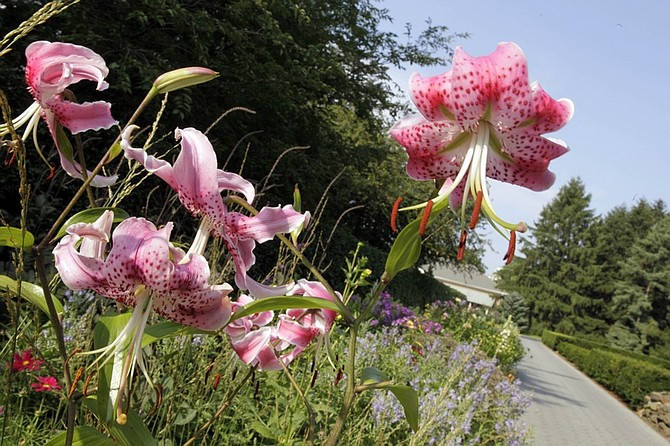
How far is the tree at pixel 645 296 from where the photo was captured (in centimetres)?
3297

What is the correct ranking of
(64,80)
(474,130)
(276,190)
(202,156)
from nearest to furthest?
Result: (202,156) < (64,80) < (474,130) < (276,190)

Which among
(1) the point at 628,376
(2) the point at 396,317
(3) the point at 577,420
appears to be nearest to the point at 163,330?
(2) the point at 396,317

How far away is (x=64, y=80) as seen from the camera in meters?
0.67

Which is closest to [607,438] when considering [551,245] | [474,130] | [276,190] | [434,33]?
[276,190]

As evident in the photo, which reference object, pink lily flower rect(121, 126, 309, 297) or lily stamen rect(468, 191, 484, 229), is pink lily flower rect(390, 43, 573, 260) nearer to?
lily stamen rect(468, 191, 484, 229)

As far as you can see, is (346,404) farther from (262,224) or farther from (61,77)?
(61,77)

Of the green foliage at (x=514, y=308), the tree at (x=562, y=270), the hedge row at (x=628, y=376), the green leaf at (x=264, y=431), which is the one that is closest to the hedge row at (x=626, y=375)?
the hedge row at (x=628, y=376)

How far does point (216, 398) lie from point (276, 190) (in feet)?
20.3

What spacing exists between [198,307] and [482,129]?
459mm

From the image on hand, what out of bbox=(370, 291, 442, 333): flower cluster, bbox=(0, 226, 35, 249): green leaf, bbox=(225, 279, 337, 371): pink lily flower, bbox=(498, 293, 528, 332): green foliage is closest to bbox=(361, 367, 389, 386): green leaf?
bbox=(225, 279, 337, 371): pink lily flower

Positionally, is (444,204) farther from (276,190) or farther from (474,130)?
(276,190)

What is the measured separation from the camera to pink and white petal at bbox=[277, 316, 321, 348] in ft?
3.03

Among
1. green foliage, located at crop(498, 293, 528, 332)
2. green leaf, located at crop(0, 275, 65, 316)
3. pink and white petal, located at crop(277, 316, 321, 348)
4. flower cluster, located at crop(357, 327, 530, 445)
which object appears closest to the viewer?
green leaf, located at crop(0, 275, 65, 316)

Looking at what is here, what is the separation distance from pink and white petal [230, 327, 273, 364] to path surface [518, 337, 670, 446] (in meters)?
4.30
